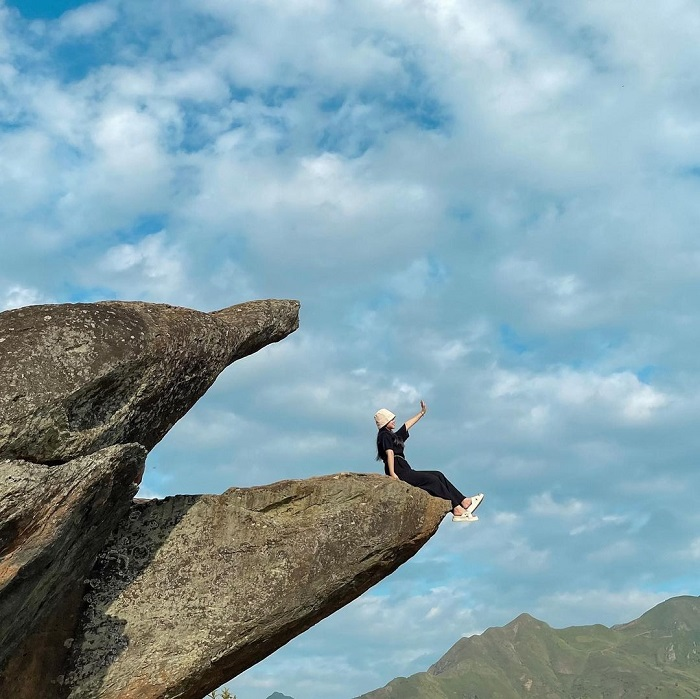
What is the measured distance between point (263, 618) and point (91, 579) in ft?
12.4

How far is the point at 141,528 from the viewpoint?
2172cm

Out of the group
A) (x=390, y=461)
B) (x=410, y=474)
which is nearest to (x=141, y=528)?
(x=390, y=461)

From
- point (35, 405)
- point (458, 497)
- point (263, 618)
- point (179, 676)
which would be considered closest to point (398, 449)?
point (458, 497)

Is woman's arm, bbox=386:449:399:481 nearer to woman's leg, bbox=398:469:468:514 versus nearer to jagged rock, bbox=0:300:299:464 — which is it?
woman's leg, bbox=398:469:468:514

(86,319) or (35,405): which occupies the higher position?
(86,319)

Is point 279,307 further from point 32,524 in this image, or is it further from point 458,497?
point 32,524

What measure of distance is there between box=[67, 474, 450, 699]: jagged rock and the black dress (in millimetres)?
1217

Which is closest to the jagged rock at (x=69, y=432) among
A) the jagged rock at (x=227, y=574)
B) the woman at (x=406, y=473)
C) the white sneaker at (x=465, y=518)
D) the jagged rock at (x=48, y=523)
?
the jagged rock at (x=48, y=523)

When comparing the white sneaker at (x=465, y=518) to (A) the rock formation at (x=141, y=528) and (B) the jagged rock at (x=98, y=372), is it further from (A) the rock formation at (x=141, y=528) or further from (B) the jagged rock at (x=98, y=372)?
(B) the jagged rock at (x=98, y=372)

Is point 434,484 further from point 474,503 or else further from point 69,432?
point 69,432

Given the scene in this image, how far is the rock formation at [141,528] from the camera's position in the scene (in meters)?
17.6

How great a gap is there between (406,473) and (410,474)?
4.1 inches

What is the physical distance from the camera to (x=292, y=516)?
2264 centimetres

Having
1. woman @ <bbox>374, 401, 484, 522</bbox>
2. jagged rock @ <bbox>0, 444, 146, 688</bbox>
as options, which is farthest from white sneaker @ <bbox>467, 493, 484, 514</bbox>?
jagged rock @ <bbox>0, 444, 146, 688</bbox>
